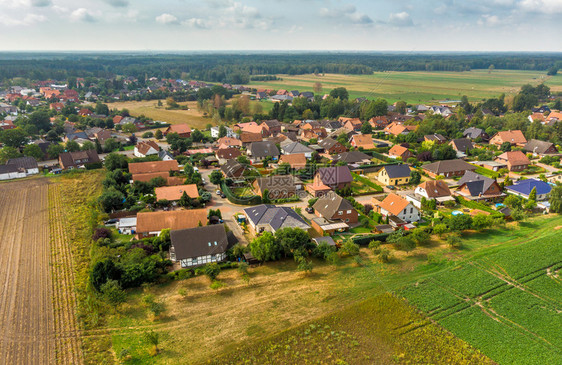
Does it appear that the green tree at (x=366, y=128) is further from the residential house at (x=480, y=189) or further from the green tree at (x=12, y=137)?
the green tree at (x=12, y=137)

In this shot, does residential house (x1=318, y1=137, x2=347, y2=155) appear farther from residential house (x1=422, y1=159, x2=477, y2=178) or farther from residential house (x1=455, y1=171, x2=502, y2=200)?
residential house (x1=455, y1=171, x2=502, y2=200)

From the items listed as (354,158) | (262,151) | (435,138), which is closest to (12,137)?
(262,151)

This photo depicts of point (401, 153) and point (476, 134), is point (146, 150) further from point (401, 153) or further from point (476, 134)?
point (476, 134)

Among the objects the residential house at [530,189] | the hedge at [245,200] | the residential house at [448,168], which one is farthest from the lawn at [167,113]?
the residential house at [530,189]

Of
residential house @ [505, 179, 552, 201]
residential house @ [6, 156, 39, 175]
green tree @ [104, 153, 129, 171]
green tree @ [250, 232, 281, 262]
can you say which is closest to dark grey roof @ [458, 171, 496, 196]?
residential house @ [505, 179, 552, 201]

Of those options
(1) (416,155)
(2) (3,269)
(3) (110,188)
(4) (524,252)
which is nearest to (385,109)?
(1) (416,155)
